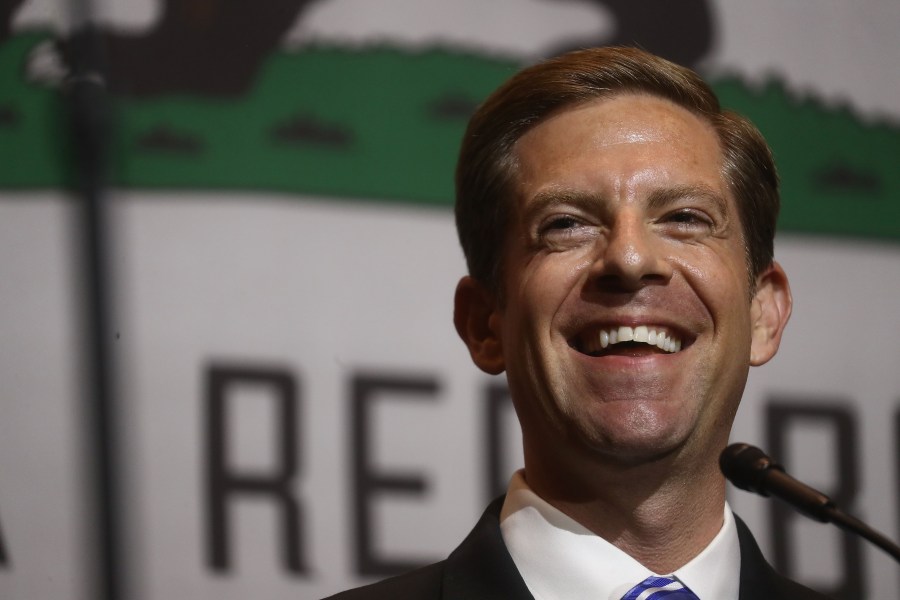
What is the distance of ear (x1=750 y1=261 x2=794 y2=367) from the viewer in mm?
1662

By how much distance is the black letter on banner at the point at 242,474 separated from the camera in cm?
221

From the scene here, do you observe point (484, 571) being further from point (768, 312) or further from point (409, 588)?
point (768, 312)

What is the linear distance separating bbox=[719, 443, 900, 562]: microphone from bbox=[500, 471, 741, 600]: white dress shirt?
9.6 inches

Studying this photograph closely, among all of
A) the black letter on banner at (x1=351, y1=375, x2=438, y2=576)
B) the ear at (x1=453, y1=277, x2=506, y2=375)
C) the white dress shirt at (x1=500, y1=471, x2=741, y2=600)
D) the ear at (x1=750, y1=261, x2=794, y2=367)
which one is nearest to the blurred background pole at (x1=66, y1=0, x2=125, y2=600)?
the black letter on banner at (x1=351, y1=375, x2=438, y2=576)

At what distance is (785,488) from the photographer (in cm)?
122


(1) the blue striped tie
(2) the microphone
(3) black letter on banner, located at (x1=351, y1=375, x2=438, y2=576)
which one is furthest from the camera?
(3) black letter on banner, located at (x1=351, y1=375, x2=438, y2=576)

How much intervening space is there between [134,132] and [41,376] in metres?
0.48

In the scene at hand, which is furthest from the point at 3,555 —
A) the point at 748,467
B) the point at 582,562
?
the point at 748,467

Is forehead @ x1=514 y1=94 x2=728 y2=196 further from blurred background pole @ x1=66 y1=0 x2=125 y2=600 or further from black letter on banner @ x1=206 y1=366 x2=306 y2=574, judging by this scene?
blurred background pole @ x1=66 y1=0 x2=125 y2=600

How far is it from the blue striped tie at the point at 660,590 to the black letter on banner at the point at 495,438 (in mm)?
877

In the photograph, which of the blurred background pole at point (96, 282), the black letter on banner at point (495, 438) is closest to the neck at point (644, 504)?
the black letter on banner at point (495, 438)

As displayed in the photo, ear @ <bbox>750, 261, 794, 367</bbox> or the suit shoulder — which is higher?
ear @ <bbox>750, 261, 794, 367</bbox>

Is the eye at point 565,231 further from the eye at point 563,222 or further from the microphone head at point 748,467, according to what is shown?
the microphone head at point 748,467

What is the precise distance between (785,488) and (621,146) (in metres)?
0.51
